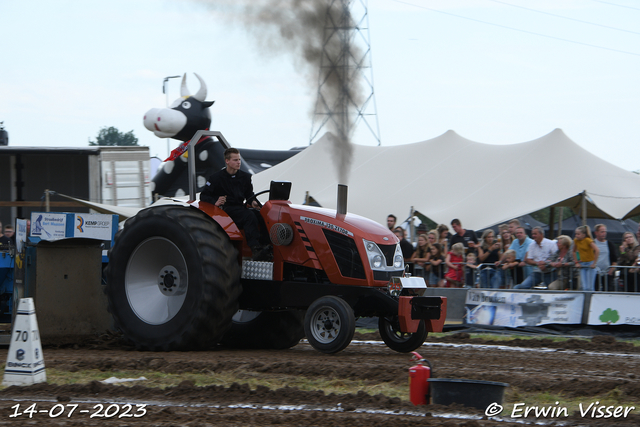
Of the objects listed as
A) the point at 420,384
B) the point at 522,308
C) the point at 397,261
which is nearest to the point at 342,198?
the point at 397,261

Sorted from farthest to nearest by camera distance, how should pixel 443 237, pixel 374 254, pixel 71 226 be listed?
pixel 443 237 → pixel 71 226 → pixel 374 254

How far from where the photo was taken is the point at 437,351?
884cm

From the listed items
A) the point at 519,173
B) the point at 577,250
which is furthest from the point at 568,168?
the point at 577,250

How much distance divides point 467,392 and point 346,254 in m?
3.25

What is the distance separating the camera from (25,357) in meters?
6.30

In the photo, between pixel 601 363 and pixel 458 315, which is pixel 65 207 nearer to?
pixel 458 315

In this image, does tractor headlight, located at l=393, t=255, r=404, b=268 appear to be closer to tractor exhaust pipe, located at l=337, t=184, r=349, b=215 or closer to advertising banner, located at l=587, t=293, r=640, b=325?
tractor exhaust pipe, located at l=337, t=184, r=349, b=215

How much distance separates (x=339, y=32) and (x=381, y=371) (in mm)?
4711

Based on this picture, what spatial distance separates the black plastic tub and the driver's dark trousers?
3.51 metres

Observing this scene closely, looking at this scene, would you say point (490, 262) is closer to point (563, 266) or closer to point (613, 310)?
point (563, 266)

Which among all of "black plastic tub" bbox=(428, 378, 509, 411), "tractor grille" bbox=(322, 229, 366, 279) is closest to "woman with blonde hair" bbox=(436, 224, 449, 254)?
"tractor grille" bbox=(322, 229, 366, 279)

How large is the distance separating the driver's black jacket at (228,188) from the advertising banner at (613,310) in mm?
5965

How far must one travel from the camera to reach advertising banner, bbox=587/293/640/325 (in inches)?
458

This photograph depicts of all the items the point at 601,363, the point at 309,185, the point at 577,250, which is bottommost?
the point at 601,363
